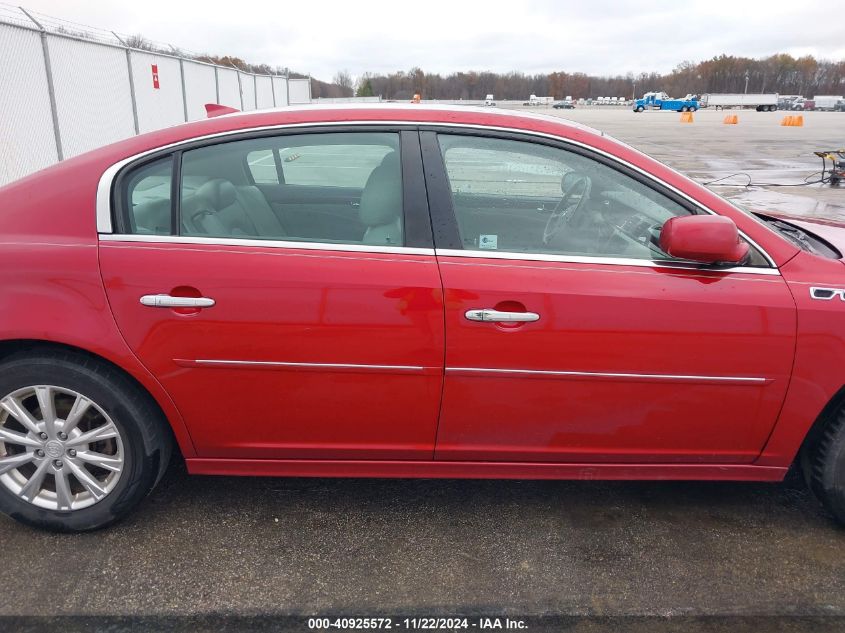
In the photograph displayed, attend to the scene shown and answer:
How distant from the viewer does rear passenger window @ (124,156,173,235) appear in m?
2.46

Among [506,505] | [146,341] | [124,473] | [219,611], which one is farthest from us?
[506,505]

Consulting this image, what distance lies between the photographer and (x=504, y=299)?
Answer: 2.33 meters

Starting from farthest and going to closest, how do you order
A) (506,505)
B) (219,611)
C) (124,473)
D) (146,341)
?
(506,505), (124,473), (146,341), (219,611)

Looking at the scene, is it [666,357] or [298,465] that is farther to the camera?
[298,465]

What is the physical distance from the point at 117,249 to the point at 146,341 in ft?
1.15

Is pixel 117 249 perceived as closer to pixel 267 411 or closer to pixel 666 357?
pixel 267 411

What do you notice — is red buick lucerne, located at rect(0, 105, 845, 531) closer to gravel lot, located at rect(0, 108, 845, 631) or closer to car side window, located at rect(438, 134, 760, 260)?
car side window, located at rect(438, 134, 760, 260)

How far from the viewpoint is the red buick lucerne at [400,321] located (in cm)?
236

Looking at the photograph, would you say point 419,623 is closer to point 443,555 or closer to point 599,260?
point 443,555

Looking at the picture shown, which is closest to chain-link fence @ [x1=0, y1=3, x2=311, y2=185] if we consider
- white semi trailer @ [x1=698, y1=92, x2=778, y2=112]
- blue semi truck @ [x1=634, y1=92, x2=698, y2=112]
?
blue semi truck @ [x1=634, y1=92, x2=698, y2=112]

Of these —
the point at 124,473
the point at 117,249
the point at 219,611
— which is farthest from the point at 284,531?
the point at 117,249

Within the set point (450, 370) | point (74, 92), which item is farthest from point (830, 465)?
point (74, 92)

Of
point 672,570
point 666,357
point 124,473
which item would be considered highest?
point 666,357

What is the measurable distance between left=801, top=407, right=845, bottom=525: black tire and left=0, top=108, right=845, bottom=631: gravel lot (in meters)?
0.18
